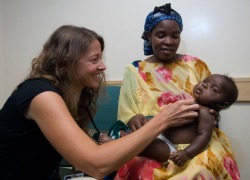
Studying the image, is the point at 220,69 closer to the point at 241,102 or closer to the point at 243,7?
the point at 241,102

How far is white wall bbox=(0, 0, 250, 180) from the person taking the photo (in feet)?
5.53

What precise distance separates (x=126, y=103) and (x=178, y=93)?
0.30m

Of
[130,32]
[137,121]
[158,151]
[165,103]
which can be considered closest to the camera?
[158,151]

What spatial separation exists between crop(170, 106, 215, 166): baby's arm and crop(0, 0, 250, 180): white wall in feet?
2.26

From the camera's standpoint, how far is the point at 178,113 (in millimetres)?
994

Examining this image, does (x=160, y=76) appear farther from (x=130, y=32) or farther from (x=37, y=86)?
(x=37, y=86)

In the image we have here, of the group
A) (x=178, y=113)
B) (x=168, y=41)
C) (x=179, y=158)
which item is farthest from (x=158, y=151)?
(x=168, y=41)

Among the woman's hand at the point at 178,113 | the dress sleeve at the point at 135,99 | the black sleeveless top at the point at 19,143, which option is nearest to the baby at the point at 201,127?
the woman's hand at the point at 178,113

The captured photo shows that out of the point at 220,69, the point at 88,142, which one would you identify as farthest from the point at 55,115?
the point at 220,69

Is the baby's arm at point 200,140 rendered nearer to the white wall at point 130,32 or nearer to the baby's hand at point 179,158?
the baby's hand at point 179,158

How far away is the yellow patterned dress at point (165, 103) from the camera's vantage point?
3.43 feet

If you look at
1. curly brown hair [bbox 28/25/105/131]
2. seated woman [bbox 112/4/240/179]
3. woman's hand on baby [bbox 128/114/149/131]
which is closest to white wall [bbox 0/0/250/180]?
seated woman [bbox 112/4/240/179]

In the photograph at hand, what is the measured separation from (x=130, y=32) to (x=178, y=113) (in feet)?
3.76

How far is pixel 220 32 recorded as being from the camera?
171 centimetres
